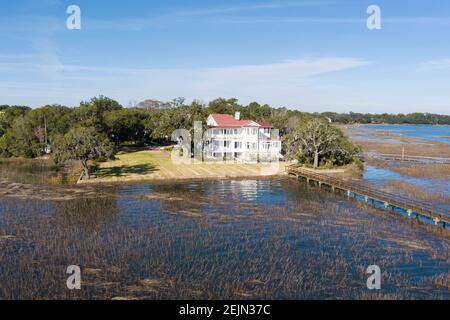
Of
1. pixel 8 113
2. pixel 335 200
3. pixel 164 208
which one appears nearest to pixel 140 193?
pixel 164 208

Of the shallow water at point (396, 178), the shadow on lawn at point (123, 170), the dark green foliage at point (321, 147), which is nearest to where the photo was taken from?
the shallow water at point (396, 178)

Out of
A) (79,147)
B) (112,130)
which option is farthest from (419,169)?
(112,130)

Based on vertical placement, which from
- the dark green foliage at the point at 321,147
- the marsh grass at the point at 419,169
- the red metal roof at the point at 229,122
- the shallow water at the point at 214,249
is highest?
the red metal roof at the point at 229,122

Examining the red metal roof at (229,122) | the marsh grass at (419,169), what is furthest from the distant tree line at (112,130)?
the marsh grass at (419,169)

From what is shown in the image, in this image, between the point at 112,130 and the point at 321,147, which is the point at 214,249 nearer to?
the point at 321,147

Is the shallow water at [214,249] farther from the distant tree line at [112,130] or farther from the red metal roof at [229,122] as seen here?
the red metal roof at [229,122]

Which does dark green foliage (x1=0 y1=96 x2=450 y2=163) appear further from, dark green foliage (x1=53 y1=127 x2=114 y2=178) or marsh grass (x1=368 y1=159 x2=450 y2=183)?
dark green foliage (x1=53 y1=127 x2=114 y2=178)

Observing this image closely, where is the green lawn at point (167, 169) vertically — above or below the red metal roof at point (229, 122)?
below
